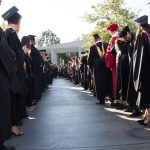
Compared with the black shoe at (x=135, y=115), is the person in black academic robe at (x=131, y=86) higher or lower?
higher

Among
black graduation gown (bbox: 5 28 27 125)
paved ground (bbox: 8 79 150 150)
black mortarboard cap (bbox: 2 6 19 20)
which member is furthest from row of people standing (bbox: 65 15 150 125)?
black mortarboard cap (bbox: 2 6 19 20)

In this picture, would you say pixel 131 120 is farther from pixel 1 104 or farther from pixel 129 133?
pixel 1 104

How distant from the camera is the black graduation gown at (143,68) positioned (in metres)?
7.21

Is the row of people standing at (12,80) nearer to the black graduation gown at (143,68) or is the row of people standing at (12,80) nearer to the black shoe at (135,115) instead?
the black graduation gown at (143,68)

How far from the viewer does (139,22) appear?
24.1 feet

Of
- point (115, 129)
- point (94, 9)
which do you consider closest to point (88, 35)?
point (94, 9)

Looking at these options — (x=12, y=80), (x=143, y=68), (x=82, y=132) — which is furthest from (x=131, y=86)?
(x=12, y=80)

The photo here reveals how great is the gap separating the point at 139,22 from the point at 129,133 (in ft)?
6.54

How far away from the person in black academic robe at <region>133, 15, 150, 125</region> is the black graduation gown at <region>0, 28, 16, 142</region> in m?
2.87

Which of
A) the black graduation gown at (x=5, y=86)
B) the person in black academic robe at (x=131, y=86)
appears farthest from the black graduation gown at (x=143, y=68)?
the black graduation gown at (x=5, y=86)

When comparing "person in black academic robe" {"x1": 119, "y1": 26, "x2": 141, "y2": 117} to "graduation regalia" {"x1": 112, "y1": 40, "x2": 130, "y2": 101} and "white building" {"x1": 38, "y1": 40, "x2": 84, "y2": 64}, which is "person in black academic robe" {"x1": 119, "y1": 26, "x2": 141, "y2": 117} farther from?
"white building" {"x1": 38, "y1": 40, "x2": 84, "y2": 64}

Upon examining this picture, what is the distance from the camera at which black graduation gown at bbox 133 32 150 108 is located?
7.21m

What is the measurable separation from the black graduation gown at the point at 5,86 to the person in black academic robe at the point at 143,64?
287 cm

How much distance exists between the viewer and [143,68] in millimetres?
7266
